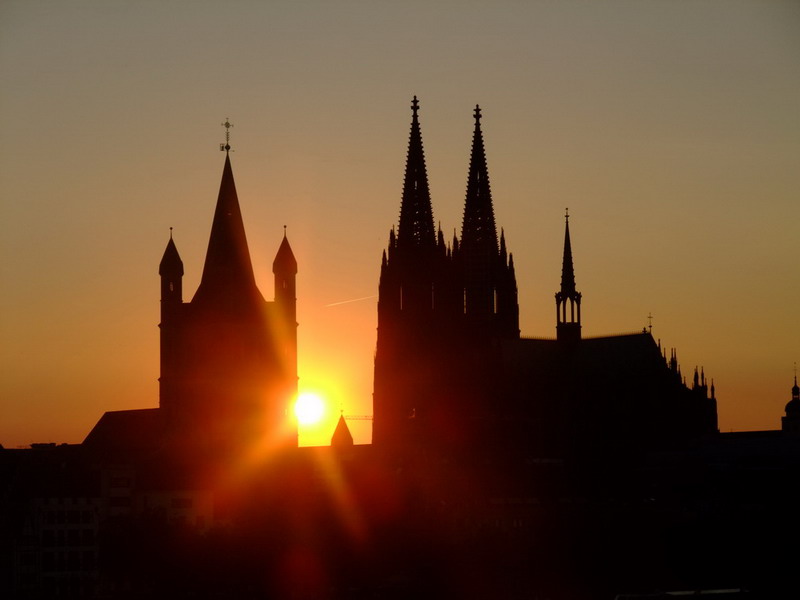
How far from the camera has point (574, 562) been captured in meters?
153

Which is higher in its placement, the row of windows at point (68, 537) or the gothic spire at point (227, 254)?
the gothic spire at point (227, 254)

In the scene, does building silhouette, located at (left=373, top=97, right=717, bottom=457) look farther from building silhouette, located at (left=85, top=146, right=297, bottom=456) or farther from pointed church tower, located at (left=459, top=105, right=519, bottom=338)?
building silhouette, located at (left=85, top=146, right=297, bottom=456)

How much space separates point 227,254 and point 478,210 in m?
21.0

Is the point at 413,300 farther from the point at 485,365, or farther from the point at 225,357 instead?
the point at 225,357

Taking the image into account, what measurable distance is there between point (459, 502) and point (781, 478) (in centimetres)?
2258

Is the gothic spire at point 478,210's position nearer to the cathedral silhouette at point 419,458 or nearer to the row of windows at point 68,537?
the cathedral silhouette at point 419,458

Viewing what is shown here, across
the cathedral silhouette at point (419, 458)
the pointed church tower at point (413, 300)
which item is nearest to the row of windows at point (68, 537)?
the cathedral silhouette at point (419, 458)

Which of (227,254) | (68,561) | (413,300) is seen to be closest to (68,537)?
(68,561)

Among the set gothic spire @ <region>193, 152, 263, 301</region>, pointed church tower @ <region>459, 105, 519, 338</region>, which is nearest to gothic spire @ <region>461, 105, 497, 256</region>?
pointed church tower @ <region>459, 105, 519, 338</region>

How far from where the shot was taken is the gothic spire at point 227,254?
186m

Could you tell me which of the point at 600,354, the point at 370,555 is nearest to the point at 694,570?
the point at 370,555

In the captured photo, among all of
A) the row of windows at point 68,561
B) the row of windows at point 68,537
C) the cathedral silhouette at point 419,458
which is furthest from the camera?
the row of windows at point 68,537

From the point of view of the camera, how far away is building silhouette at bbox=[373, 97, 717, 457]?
6836 inches

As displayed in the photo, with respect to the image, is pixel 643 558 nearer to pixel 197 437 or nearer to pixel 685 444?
pixel 685 444
